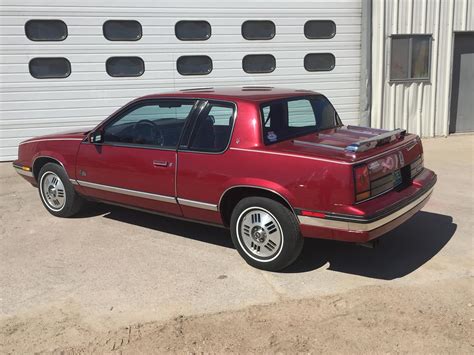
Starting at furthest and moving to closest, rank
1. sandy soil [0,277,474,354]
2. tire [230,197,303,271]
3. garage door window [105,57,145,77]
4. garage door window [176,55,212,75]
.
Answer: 1. garage door window [176,55,212,75]
2. garage door window [105,57,145,77]
3. tire [230,197,303,271]
4. sandy soil [0,277,474,354]

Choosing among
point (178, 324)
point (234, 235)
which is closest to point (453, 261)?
point (234, 235)

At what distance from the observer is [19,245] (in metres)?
5.07

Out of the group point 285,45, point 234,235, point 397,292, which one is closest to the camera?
point 397,292

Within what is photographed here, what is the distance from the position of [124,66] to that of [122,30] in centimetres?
64

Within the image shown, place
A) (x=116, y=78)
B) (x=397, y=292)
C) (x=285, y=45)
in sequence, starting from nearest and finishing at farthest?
(x=397, y=292), (x=116, y=78), (x=285, y=45)

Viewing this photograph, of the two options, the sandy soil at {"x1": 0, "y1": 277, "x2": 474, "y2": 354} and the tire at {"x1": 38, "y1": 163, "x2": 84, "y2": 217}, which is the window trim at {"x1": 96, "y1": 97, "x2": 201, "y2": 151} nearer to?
the tire at {"x1": 38, "y1": 163, "x2": 84, "y2": 217}

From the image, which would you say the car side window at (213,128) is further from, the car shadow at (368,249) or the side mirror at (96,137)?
the side mirror at (96,137)

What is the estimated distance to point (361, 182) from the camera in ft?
12.4

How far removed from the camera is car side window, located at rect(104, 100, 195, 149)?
15.7 feet

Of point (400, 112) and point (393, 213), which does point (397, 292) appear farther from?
point (400, 112)

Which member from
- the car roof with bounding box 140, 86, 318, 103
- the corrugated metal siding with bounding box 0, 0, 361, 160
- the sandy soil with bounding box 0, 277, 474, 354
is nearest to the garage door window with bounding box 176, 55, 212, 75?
the corrugated metal siding with bounding box 0, 0, 361, 160

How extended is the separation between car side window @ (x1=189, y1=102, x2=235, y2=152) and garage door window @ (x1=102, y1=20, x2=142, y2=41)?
17.4 feet

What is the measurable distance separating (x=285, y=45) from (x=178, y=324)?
7645 mm

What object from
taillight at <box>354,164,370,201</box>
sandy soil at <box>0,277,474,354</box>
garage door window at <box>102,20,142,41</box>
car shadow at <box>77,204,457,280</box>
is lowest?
car shadow at <box>77,204,457,280</box>
